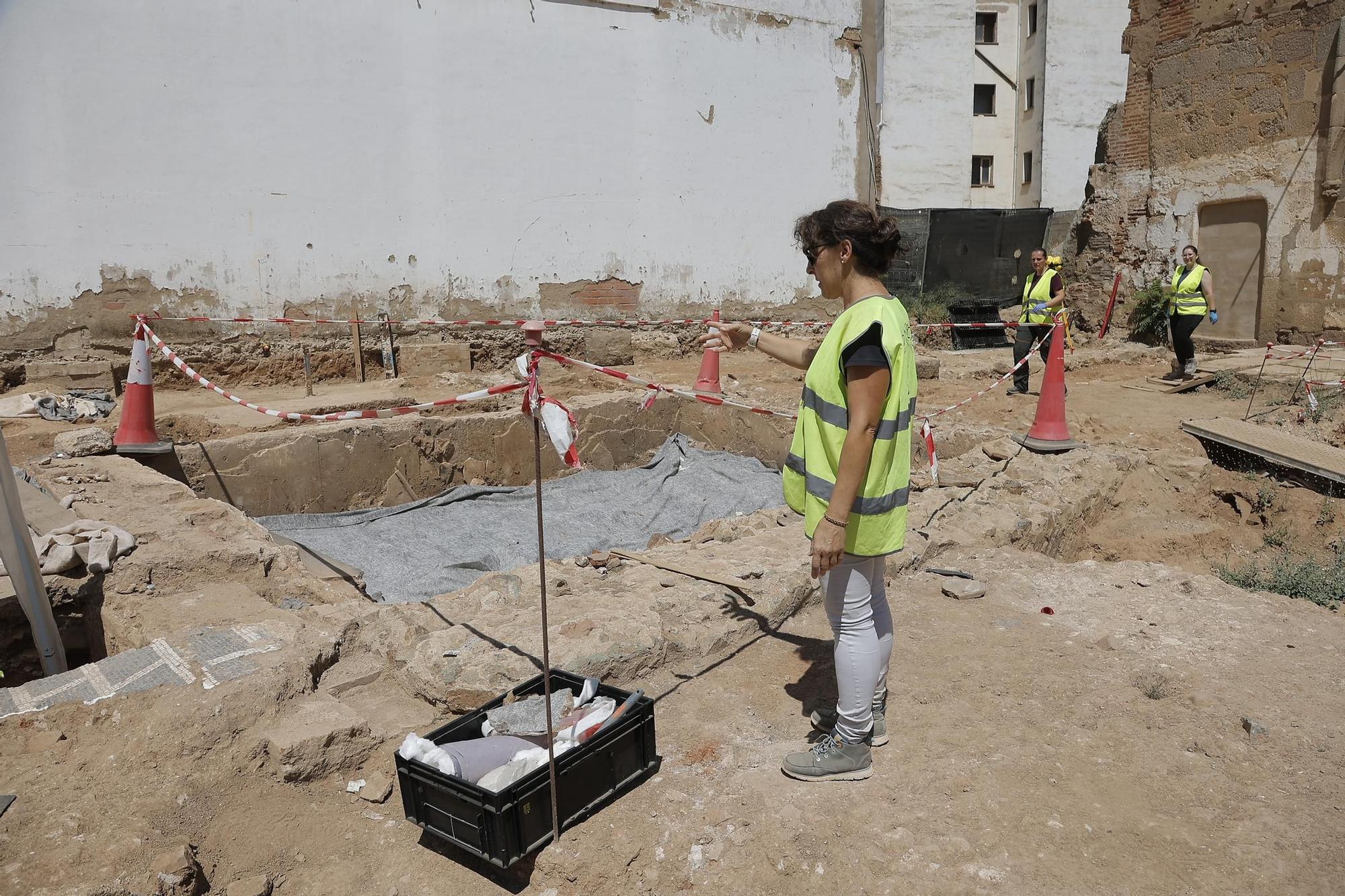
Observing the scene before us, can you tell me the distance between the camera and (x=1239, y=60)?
11.8 meters

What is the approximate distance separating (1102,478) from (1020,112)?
25332 mm

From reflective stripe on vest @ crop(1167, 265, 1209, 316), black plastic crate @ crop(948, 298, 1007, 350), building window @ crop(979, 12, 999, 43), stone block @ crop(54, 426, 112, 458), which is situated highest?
building window @ crop(979, 12, 999, 43)

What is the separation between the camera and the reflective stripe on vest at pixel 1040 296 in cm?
903

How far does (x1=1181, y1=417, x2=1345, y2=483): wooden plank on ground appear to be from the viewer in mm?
6039

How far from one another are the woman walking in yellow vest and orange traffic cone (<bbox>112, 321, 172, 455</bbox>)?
5549mm

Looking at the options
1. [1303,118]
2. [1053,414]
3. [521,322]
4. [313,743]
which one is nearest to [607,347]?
[521,322]

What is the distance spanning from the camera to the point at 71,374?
9594mm

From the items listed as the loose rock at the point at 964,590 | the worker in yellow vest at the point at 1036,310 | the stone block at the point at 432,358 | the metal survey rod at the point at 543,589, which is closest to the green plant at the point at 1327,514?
the loose rock at the point at 964,590

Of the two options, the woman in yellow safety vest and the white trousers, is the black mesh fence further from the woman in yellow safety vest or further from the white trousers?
the white trousers

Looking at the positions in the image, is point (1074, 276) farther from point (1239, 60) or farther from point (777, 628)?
point (777, 628)

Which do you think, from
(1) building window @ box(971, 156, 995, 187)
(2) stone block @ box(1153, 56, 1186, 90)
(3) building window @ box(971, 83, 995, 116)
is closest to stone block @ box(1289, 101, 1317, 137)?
(2) stone block @ box(1153, 56, 1186, 90)

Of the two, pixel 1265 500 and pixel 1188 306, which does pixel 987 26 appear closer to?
pixel 1188 306

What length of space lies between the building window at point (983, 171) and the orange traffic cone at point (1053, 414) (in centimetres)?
2429

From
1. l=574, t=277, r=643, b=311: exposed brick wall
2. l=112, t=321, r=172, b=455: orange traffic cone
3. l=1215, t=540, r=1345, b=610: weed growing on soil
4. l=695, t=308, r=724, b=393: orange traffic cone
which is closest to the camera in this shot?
l=1215, t=540, r=1345, b=610: weed growing on soil
